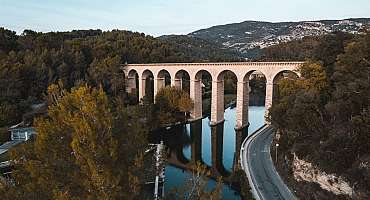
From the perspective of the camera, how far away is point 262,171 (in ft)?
77.7

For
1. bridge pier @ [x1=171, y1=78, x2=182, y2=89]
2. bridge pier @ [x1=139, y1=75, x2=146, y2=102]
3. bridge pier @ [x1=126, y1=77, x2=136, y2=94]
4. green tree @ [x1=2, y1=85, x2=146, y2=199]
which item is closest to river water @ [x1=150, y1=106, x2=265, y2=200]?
bridge pier @ [x1=171, y1=78, x2=182, y2=89]

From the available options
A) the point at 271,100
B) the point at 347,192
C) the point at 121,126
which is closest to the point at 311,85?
the point at 271,100

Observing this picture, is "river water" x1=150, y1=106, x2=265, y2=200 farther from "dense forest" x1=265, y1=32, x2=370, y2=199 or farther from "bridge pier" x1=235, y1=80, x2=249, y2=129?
"dense forest" x1=265, y1=32, x2=370, y2=199

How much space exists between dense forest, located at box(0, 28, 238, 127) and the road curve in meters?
18.1

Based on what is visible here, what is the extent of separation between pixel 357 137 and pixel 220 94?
98.3 feet

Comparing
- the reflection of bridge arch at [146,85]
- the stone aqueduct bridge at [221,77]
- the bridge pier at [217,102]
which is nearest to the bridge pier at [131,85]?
the reflection of bridge arch at [146,85]

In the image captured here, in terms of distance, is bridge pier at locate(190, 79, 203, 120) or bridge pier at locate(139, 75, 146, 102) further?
bridge pier at locate(139, 75, 146, 102)

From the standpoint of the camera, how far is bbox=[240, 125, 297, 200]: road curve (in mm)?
20184

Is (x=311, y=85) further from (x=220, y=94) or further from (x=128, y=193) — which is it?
(x=128, y=193)

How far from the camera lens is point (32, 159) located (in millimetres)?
8391

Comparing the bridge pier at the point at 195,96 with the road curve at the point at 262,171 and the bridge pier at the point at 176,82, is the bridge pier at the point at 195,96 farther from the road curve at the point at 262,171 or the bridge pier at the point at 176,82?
the road curve at the point at 262,171

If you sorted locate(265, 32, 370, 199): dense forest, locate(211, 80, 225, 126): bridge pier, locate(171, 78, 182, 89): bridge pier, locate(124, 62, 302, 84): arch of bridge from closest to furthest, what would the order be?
locate(265, 32, 370, 199): dense forest
locate(124, 62, 302, 84): arch of bridge
locate(211, 80, 225, 126): bridge pier
locate(171, 78, 182, 89): bridge pier

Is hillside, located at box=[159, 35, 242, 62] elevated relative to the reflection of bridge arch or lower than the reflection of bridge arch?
elevated

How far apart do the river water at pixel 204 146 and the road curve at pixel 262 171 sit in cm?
200
